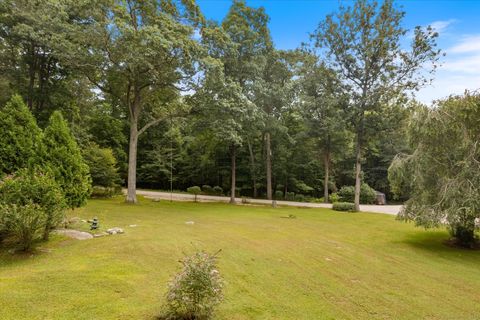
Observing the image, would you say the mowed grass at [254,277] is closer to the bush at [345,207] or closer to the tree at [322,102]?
the bush at [345,207]

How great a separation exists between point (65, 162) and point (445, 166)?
458 inches

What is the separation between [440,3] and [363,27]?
29.4 ft

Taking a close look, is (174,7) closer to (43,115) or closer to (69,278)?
(43,115)

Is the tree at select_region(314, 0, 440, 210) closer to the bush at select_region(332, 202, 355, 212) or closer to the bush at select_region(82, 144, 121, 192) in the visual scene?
the bush at select_region(332, 202, 355, 212)

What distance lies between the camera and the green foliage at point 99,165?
18484 millimetres

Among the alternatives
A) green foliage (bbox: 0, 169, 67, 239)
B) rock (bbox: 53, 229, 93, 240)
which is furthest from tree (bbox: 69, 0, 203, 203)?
rock (bbox: 53, 229, 93, 240)

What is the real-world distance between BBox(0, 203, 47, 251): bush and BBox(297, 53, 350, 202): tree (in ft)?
56.2

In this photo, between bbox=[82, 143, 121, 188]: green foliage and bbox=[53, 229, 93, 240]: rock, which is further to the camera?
bbox=[82, 143, 121, 188]: green foliage

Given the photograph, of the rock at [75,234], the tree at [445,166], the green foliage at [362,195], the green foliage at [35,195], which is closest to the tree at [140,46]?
the green foliage at [35,195]

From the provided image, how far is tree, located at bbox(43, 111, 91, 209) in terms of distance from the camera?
27.8 feet

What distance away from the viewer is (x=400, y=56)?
17.4 m

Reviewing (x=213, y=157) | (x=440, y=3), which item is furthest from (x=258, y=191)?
(x=440, y=3)

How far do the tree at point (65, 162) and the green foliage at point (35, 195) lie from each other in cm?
172

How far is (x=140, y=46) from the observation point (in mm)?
13766
